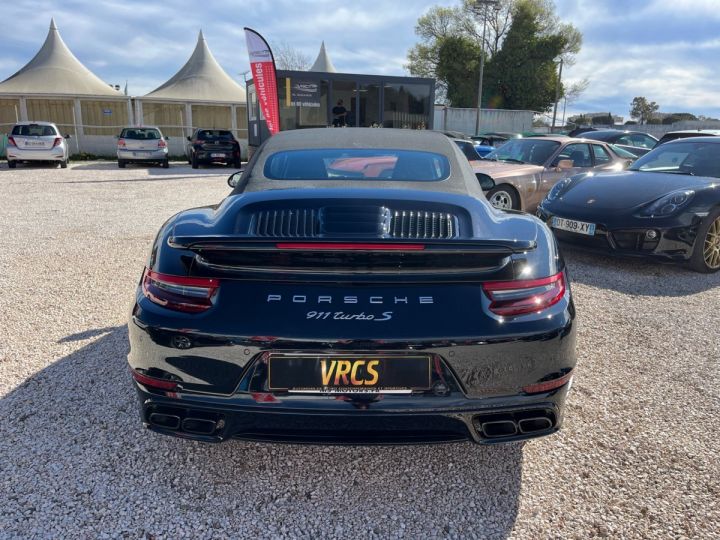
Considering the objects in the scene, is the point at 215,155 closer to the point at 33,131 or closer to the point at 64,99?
the point at 33,131

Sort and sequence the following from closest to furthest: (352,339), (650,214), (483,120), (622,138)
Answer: (352,339)
(650,214)
(622,138)
(483,120)

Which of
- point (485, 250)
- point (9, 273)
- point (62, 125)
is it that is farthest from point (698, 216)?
point (62, 125)

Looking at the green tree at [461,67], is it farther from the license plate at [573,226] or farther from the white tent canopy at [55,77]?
the license plate at [573,226]

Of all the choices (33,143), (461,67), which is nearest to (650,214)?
(33,143)

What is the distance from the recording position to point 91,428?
255 cm

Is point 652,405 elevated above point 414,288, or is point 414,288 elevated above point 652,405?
point 414,288

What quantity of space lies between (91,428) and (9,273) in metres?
3.51

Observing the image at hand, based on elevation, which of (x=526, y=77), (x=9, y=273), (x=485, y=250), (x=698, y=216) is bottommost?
(x=9, y=273)

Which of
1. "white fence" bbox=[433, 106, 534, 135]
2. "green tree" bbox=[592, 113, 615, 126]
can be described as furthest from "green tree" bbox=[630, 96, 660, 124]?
"white fence" bbox=[433, 106, 534, 135]

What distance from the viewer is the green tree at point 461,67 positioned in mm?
47844

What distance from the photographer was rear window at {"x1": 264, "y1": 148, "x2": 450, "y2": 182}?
286 cm

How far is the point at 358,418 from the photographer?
1858 millimetres

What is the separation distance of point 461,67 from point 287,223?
5007 cm

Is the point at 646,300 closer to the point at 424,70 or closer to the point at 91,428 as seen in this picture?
the point at 91,428
